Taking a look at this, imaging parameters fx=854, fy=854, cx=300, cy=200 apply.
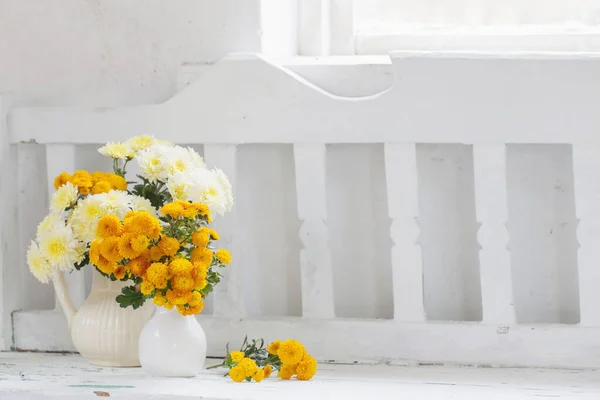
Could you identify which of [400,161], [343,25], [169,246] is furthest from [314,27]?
[169,246]

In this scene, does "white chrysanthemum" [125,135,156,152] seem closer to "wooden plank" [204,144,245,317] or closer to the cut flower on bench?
"wooden plank" [204,144,245,317]

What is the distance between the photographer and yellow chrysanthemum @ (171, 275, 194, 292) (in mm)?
1109

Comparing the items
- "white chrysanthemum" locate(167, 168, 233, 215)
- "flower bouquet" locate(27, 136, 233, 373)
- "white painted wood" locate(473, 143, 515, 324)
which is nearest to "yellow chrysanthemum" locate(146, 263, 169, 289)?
"flower bouquet" locate(27, 136, 233, 373)

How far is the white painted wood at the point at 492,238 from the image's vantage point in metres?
1.26

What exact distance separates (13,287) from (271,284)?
439 millimetres

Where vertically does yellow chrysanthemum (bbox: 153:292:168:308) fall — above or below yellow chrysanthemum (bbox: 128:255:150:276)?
below

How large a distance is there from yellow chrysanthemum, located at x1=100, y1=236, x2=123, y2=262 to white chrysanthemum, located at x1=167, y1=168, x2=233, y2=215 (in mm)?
111

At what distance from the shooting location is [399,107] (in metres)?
1.27

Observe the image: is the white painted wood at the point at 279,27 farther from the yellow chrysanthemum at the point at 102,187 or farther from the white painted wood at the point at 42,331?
the white painted wood at the point at 42,331

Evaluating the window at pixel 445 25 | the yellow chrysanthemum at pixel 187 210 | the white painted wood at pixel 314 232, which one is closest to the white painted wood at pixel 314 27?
the window at pixel 445 25

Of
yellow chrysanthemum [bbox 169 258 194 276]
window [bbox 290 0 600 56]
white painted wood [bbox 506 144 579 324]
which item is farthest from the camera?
window [bbox 290 0 600 56]

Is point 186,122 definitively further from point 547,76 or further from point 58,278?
point 547,76

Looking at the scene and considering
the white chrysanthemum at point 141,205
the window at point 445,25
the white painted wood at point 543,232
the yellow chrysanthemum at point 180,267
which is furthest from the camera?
the window at point 445,25

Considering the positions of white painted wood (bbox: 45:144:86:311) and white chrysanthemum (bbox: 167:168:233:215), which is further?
white painted wood (bbox: 45:144:86:311)
